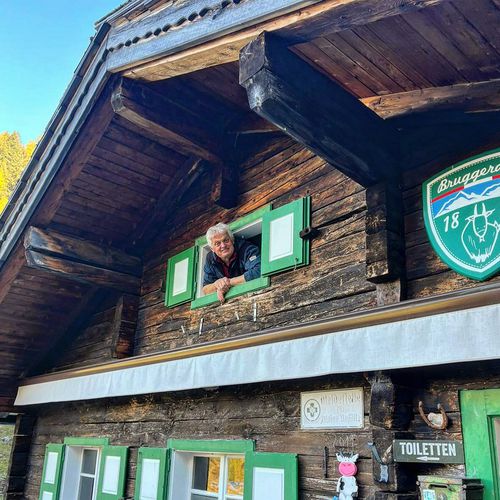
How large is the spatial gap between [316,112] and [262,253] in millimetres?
1583

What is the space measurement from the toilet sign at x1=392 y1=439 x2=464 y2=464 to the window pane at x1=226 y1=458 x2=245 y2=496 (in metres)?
1.63

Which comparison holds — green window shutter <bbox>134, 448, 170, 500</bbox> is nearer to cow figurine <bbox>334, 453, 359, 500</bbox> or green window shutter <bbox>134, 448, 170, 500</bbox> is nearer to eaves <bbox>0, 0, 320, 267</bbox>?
cow figurine <bbox>334, 453, 359, 500</bbox>

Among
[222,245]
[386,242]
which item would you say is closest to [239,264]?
[222,245]

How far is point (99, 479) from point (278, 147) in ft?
11.8

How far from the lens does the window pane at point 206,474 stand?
4.25m

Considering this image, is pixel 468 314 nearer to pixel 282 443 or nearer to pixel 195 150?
pixel 282 443

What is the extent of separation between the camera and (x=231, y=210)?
486cm

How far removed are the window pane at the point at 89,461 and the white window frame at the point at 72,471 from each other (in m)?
0.04

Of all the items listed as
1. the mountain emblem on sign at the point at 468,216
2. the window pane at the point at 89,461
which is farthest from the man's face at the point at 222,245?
the window pane at the point at 89,461

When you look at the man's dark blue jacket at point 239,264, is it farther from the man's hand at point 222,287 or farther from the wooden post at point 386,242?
the wooden post at point 386,242

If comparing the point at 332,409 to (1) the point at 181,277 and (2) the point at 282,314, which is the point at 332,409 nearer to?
(2) the point at 282,314

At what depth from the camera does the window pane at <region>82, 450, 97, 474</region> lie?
591 centimetres

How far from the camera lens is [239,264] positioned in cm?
466

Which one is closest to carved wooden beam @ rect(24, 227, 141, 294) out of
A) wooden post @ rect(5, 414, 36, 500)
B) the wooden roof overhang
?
the wooden roof overhang
